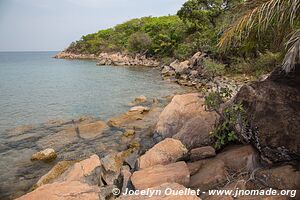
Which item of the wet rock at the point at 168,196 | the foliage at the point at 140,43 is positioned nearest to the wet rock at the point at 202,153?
the wet rock at the point at 168,196

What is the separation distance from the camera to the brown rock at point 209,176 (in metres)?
5.49

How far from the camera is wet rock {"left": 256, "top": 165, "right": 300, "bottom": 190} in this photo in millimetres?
4800

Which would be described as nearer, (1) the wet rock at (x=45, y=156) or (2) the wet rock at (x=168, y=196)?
(2) the wet rock at (x=168, y=196)

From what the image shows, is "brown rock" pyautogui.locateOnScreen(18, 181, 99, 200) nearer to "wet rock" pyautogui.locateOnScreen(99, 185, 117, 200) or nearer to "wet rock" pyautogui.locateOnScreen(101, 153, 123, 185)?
"wet rock" pyautogui.locateOnScreen(99, 185, 117, 200)

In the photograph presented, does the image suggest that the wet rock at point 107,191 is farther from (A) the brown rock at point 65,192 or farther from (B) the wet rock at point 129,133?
(B) the wet rock at point 129,133

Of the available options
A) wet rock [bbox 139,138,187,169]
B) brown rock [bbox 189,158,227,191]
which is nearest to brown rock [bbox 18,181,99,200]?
wet rock [bbox 139,138,187,169]

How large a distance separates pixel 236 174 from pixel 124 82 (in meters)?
22.8

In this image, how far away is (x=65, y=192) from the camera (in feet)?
18.4

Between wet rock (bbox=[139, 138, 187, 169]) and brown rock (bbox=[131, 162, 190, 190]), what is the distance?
59 centimetres

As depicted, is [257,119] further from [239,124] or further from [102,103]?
[102,103]

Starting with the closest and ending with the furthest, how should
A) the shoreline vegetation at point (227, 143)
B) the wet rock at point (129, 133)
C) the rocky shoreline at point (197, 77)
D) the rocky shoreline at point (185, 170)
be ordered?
1. the rocky shoreline at point (185, 170)
2. the shoreline vegetation at point (227, 143)
3. the wet rock at point (129, 133)
4. the rocky shoreline at point (197, 77)

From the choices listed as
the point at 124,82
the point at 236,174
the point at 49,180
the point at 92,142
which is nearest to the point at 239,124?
the point at 236,174

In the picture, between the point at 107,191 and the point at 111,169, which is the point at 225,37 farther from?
the point at 111,169

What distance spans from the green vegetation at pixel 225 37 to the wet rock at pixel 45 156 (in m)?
7.15
